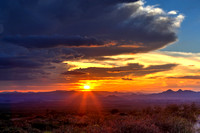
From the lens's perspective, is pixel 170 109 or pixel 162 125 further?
pixel 170 109

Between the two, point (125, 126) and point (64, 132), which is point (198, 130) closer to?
point (125, 126)

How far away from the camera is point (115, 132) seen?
10.2 metres

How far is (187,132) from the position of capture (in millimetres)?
11086

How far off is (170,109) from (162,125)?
1564 cm

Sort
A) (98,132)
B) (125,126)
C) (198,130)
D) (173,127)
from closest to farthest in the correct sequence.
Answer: (98,132), (125,126), (173,127), (198,130)

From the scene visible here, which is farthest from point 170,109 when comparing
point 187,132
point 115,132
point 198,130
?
point 115,132

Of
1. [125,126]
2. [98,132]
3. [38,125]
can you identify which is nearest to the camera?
[98,132]

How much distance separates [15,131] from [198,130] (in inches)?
399

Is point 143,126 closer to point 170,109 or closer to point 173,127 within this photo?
point 173,127

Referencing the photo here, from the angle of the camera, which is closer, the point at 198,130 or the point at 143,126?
the point at 143,126

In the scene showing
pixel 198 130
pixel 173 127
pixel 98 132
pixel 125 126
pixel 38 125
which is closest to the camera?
pixel 98 132

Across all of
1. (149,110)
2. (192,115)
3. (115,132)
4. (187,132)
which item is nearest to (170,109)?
(149,110)

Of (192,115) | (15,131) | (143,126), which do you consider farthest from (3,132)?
(192,115)

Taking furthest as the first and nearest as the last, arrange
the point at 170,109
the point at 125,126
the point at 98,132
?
the point at 170,109
the point at 125,126
the point at 98,132
